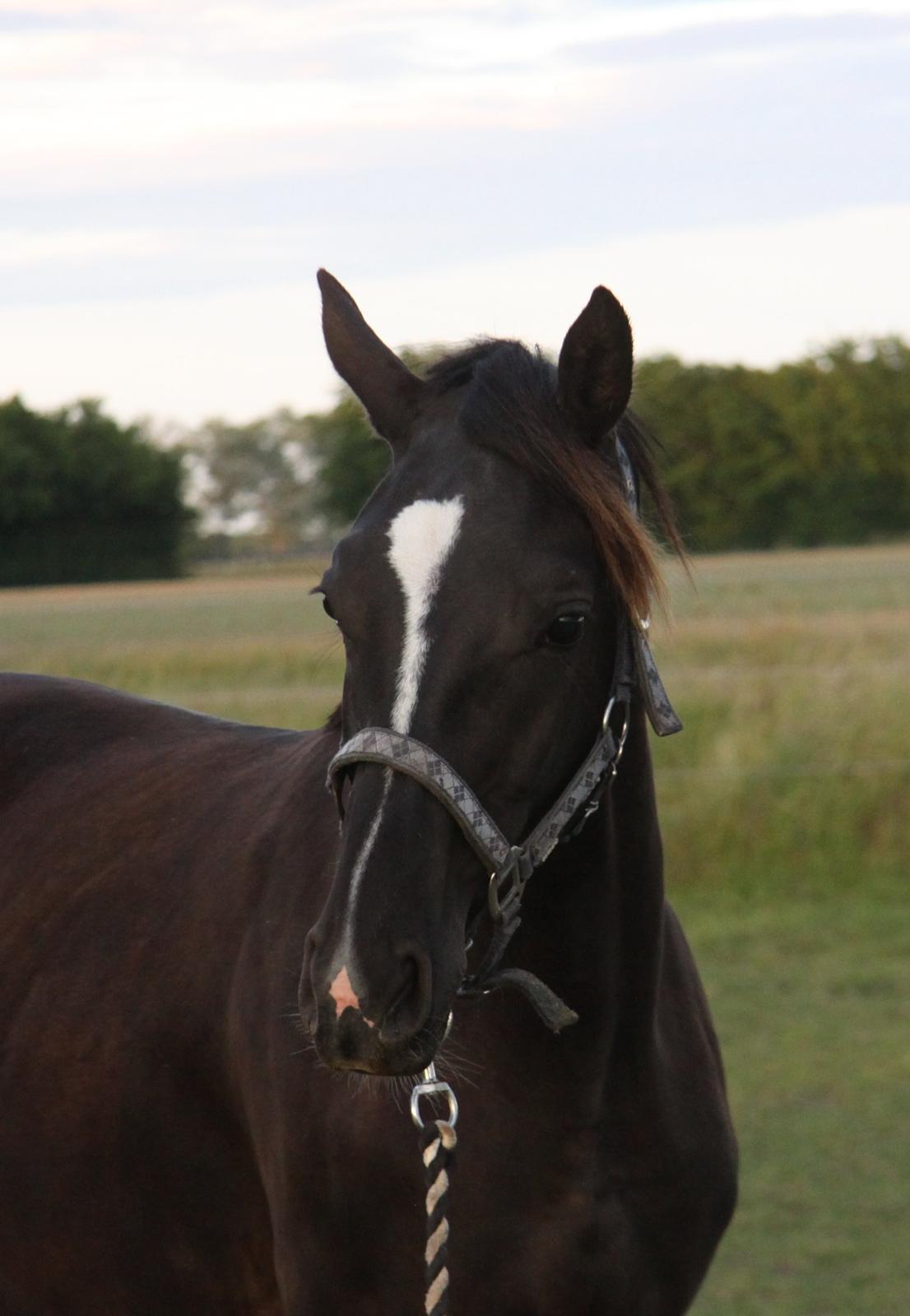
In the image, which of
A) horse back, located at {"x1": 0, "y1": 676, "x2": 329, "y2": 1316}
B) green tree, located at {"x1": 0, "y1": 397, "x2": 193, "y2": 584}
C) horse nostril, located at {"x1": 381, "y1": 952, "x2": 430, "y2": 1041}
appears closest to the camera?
horse nostril, located at {"x1": 381, "y1": 952, "x2": 430, "y2": 1041}

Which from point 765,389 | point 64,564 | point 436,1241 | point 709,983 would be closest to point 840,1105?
point 709,983

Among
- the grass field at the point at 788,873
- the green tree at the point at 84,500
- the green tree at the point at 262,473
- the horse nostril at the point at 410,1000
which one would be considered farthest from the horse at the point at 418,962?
the green tree at the point at 262,473

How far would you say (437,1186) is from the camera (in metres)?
1.88

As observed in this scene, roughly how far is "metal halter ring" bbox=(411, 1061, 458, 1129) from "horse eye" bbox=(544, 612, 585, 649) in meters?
0.51

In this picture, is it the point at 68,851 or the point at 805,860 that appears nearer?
the point at 68,851

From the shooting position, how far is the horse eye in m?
1.80

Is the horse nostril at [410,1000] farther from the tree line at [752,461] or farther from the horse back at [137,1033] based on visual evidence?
the tree line at [752,461]

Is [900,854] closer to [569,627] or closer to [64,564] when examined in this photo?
[569,627]

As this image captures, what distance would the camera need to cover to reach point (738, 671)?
10.5 m

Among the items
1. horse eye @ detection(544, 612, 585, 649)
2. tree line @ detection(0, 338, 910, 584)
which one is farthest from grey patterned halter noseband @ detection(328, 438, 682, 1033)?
tree line @ detection(0, 338, 910, 584)

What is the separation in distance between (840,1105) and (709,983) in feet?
4.35

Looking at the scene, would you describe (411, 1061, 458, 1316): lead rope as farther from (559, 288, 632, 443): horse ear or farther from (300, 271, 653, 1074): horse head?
(559, 288, 632, 443): horse ear

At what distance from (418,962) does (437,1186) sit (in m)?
0.40

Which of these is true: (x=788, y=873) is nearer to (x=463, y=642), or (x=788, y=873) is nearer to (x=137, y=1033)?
(x=137, y=1033)
